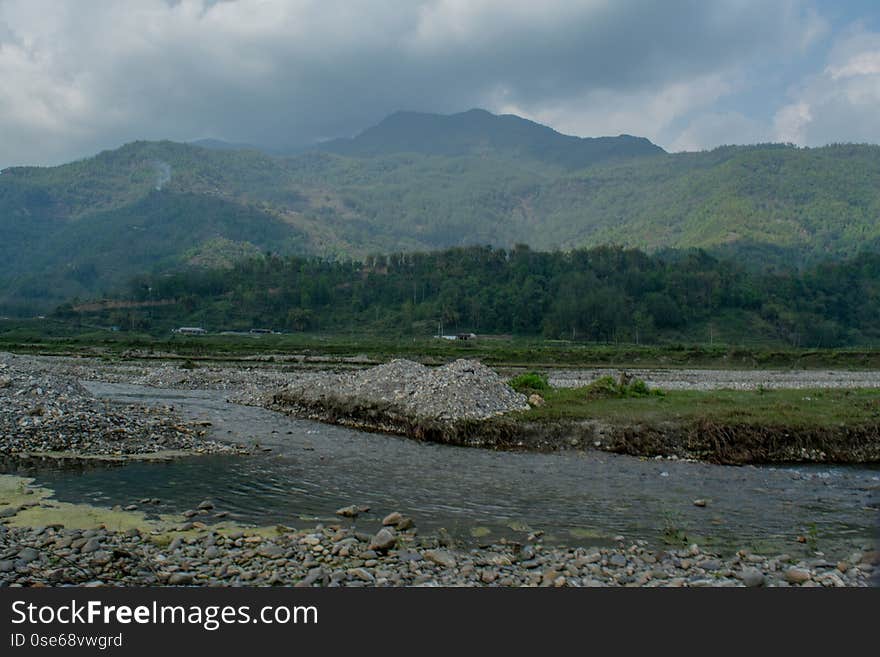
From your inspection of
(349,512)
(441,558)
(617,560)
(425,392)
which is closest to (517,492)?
(349,512)

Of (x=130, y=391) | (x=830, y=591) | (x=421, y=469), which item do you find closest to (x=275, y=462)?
(x=421, y=469)

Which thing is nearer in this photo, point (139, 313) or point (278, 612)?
point (278, 612)

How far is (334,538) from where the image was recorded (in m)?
11.7

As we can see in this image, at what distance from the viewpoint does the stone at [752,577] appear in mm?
9781

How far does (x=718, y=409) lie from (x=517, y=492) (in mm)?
11965

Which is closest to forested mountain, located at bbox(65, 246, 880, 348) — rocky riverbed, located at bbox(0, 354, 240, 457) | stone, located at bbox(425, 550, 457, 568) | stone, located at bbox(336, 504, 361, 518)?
rocky riverbed, located at bbox(0, 354, 240, 457)

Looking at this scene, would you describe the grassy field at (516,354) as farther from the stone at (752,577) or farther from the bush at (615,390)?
the stone at (752,577)

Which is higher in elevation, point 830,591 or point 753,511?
point 830,591

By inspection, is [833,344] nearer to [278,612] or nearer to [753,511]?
[753,511]

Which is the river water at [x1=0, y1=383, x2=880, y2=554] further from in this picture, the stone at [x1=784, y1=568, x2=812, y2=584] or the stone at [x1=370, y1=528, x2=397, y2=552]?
the stone at [x1=784, y1=568, x2=812, y2=584]

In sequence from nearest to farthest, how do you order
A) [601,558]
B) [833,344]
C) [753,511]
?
1. [601,558]
2. [753,511]
3. [833,344]

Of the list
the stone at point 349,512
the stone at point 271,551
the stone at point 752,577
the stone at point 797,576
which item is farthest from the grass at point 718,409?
the stone at point 271,551

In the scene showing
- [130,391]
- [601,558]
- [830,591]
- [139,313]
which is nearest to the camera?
[830,591]

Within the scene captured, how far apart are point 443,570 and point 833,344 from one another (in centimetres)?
13368
